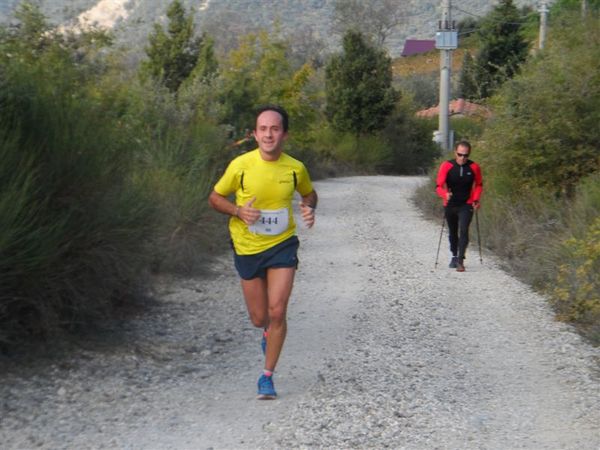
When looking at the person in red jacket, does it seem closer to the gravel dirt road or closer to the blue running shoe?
the gravel dirt road

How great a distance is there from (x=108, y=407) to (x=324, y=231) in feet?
41.2

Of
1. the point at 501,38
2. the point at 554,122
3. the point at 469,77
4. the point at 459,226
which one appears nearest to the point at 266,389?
the point at 459,226

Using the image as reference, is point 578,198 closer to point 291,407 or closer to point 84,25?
point 84,25

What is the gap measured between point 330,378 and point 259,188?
179 cm

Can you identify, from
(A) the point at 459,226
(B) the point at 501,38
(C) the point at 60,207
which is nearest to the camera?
(C) the point at 60,207

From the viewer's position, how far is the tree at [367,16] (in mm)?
92750

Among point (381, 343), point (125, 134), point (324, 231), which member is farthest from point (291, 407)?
point (324, 231)

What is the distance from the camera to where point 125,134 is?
988cm

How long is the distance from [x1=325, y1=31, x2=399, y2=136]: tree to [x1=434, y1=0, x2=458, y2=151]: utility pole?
895 centimetres

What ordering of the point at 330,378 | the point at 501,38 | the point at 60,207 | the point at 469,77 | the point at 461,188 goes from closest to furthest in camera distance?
the point at 330,378 → the point at 60,207 → the point at 461,188 → the point at 469,77 → the point at 501,38

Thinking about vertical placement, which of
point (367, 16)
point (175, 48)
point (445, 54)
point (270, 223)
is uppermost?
point (367, 16)

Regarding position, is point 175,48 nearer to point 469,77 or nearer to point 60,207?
point 469,77

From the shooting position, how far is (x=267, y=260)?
737 centimetres

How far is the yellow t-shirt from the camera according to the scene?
7312 millimetres
